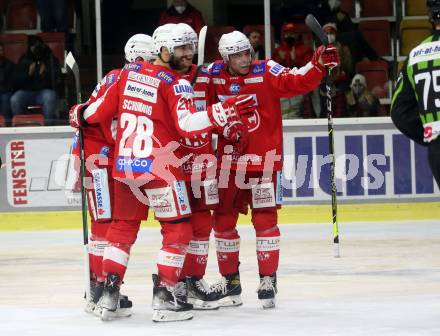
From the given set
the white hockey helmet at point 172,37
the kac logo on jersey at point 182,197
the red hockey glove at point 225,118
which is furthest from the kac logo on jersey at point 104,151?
the red hockey glove at point 225,118

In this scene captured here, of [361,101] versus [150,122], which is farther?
[361,101]

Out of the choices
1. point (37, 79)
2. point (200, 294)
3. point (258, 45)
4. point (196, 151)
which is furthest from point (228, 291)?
point (37, 79)

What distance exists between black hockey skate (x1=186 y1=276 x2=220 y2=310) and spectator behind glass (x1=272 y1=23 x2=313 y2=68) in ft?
19.3

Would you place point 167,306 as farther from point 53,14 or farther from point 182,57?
point 53,14

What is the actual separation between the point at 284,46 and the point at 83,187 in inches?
236

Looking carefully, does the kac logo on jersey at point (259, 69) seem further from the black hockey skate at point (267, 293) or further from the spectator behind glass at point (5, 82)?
the spectator behind glass at point (5, 82)

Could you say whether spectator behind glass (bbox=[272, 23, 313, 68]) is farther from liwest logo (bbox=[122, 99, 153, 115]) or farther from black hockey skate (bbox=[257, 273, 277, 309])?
liwest logo (bbox=[122, 99, 153, 115])

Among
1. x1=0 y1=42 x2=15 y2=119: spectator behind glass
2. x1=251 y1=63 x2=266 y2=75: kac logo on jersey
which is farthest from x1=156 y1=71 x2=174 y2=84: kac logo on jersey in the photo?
x1=0 y1=42 x2=15 y2=119: spectator behind glass

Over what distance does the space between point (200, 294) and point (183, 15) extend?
645 cm

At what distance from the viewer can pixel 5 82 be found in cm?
1398

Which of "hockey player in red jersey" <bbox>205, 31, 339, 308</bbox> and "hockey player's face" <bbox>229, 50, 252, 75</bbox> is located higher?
"hockey player's face" <bbox>229, 50, 252, 75</bbox>

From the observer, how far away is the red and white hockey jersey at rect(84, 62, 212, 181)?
740 cm

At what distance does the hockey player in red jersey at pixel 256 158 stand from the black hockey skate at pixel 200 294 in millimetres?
58

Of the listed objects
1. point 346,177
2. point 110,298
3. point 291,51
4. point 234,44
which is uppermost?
point 291,51
